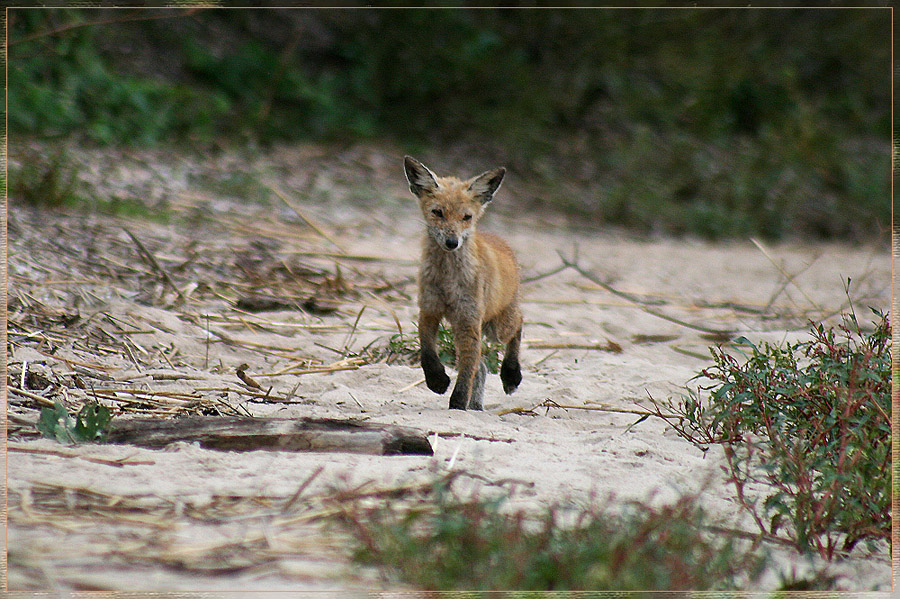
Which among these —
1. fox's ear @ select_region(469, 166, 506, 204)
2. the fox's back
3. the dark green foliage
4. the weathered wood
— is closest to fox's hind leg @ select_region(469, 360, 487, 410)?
the fox's back

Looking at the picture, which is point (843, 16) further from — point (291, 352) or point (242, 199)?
point (291, 352)

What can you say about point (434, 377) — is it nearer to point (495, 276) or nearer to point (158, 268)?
point (495, 276)

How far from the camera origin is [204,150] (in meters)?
10.9

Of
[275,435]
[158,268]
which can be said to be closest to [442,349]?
[158,268]

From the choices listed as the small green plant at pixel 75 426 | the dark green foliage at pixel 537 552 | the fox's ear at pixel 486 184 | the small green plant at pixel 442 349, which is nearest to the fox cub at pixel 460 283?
the fox's ear at pixel 486 184

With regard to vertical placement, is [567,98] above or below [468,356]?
above

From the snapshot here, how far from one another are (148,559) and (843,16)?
15.6 metres

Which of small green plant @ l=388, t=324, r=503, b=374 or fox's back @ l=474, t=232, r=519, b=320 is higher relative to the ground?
fox's back @ l=474, t=232, r=519, b=320

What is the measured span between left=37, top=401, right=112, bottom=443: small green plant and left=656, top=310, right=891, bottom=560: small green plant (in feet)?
7.47

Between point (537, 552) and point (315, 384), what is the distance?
2606mm

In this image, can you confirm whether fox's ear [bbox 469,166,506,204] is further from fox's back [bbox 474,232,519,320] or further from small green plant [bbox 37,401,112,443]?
small green plant [bbox 37,401,112,443]

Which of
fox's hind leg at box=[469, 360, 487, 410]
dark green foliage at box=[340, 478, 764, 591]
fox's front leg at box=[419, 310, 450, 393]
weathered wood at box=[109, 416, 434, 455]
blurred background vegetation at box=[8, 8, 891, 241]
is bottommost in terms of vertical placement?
dark green foliage at box=[340, 478, 764, 591]

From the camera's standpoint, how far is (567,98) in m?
13.9

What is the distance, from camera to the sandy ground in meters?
2.50
